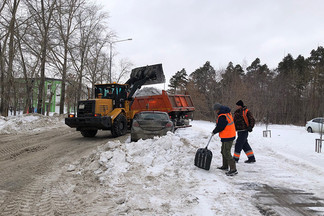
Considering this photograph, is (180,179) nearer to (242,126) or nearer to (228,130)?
(228,130)

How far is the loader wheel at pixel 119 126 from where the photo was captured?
11.1m

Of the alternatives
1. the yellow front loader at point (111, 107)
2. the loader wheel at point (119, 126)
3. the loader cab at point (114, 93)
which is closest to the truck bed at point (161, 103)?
the yellow front loader at point (111, 107)

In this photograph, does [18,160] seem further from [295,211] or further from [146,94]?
[146,94]

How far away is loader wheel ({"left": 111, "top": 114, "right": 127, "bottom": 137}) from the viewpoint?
1110cm

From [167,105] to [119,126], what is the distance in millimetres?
3828

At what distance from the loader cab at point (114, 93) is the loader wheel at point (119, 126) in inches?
32.8

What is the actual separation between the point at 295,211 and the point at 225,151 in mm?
2152

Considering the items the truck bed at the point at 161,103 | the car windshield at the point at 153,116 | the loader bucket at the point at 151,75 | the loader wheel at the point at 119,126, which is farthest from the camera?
the truck bed at the point at 161,103

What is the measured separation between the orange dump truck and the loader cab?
161 cm

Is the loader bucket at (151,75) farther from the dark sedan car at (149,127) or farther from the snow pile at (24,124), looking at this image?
the snow pile at (24,124)

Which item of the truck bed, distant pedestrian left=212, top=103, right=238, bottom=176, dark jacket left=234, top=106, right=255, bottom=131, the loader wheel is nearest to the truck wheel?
the loader wheel

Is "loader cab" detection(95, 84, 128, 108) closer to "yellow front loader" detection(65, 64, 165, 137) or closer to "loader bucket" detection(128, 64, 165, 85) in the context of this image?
"yellow front loader" detection(65, 64, 165, 137)

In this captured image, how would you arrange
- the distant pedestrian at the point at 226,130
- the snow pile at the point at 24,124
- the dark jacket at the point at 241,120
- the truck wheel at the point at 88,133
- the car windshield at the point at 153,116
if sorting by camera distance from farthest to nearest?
the snow pile at the point at 24,124
the truck wheel at the point at 88,133
the car windshield at the point at 153,116
the dark jacket at the point at 241,120
the distant pedestrian at the point at 226,130

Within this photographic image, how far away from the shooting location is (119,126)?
11.5 metres
